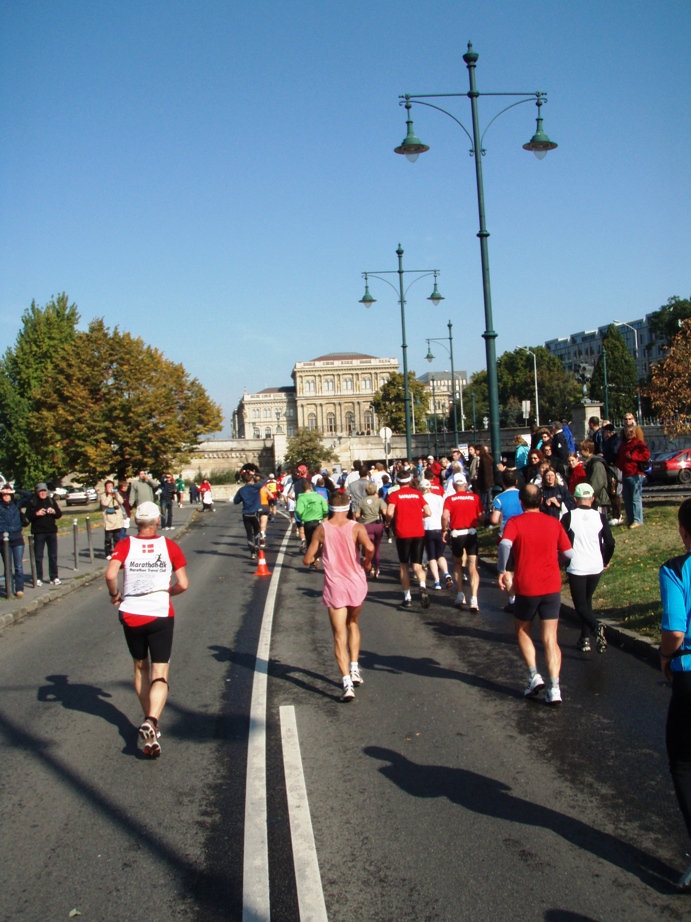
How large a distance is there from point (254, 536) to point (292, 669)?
1227 centimetres

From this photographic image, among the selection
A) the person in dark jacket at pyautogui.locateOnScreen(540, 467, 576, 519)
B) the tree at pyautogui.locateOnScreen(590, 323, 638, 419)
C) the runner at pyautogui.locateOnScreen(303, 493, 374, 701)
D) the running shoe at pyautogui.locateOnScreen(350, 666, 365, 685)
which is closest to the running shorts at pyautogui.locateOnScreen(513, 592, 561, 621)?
the runner at pyautogui.locateOnScreen(303, 493, 374, 701)

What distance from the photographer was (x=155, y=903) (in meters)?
4.15

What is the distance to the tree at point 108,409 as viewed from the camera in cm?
4309

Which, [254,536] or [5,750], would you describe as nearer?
[5,750]

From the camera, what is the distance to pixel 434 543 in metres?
13.7

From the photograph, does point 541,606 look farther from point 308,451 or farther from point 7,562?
point 308,451

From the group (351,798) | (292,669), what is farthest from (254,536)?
(351,798)

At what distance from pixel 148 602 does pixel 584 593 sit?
457 centimetres

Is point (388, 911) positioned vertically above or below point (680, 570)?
below

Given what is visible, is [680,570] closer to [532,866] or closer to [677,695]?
[677,695]

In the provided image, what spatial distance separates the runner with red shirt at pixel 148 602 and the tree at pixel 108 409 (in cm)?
3689

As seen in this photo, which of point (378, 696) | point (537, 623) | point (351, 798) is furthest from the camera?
point (537, 623)

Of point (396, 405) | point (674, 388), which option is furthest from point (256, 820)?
point (396, 405)

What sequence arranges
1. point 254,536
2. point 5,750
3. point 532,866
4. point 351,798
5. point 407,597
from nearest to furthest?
point 532,866, point 351,798, point 5,750, point 407,597, point 254,536
